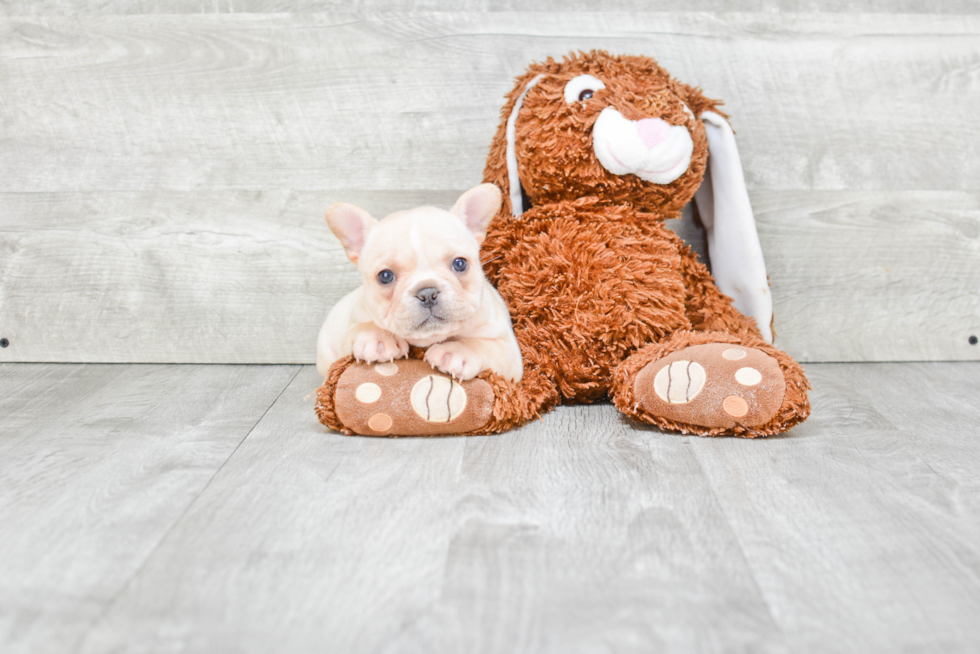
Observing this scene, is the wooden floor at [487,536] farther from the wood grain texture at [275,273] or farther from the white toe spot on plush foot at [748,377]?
the wood grain texture at [275,273]

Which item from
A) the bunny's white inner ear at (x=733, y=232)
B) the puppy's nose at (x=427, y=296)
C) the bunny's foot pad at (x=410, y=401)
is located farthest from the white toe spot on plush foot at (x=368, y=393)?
the bunny's white inner ear at (x=733, y=232)

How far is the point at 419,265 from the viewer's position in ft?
3.29

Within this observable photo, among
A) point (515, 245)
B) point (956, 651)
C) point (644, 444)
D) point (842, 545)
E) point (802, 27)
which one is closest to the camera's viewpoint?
point (956, 651)

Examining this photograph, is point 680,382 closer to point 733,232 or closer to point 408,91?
point 733,232

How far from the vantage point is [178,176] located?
143 centimetres

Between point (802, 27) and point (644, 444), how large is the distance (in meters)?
0.87

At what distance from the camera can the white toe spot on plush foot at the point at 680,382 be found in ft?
3.34

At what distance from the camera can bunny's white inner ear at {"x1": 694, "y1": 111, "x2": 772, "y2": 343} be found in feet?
4.08

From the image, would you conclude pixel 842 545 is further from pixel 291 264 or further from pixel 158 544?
pixel 291 264

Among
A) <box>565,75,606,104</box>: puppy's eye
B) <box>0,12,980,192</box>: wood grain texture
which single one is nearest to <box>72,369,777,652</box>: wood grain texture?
<box>565,75,606,104</box>: puppy's eye

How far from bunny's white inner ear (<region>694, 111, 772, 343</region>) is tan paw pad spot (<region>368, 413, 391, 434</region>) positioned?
0.62 m

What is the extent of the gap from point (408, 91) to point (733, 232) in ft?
2.02

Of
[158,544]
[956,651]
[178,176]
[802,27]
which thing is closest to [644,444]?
[956,651]

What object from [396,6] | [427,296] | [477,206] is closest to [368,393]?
[427,296]
